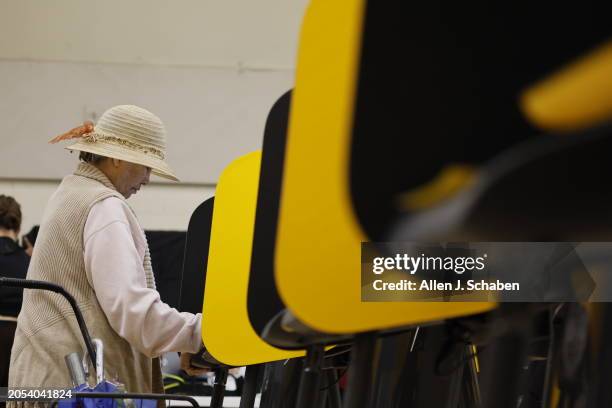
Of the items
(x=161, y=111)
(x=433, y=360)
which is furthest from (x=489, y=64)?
(x=161, y=111)

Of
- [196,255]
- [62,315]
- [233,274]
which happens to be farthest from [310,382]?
[196,255]

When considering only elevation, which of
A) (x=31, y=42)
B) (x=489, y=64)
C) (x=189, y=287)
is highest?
(x=31, y=42)

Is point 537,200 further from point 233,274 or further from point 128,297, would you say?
point 128,297

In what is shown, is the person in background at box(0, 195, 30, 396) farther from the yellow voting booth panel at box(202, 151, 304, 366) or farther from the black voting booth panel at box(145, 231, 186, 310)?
the black voting booth panel at box(145, 231, 186, 310)

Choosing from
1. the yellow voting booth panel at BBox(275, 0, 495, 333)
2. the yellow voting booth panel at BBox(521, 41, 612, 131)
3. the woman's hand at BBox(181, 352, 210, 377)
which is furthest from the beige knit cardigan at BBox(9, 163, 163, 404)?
the yellow voting booth panel at BBox(521, 41, 612, 131)

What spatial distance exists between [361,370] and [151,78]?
7159 mm

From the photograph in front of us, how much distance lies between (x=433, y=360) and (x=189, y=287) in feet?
4.42

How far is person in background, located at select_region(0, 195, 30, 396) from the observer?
12.1 feet

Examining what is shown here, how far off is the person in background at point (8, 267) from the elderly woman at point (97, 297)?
1.75 metres

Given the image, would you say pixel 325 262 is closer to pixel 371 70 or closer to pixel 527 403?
pixel 371 70

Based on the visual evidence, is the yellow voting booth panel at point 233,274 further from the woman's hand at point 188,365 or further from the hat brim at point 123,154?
the woman's hand at point 188,365

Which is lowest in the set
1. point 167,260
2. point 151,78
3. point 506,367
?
point 506,367

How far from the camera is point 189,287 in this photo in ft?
7.76

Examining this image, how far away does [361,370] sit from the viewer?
833 mm
